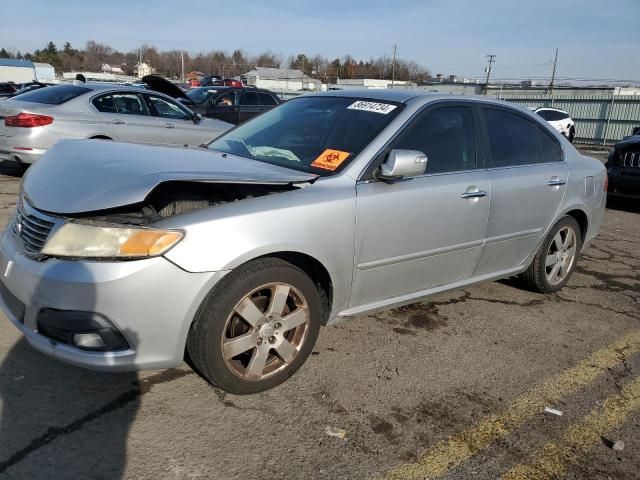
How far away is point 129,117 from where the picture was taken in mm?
8266

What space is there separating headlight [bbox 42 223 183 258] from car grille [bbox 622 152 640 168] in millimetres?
8164

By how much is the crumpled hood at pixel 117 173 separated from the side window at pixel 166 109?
222 inches

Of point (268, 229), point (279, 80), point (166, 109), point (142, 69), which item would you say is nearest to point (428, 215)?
point (268, 229)

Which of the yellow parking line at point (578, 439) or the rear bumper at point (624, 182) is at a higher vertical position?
the rear bumper at point (624, 182)

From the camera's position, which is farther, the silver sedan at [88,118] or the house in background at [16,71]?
the house in background at [16,71]

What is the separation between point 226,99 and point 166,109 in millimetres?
5742

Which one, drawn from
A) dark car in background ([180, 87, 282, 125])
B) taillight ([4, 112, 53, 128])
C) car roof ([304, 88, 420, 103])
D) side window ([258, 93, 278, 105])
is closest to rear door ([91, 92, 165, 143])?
taillight ([4, 112, 53, 128])

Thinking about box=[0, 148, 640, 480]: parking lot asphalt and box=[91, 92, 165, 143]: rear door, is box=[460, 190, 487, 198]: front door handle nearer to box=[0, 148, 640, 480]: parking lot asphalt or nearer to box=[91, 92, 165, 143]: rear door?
box=[0, 148, 640, 480]: parking lot asphalt

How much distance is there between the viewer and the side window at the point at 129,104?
8.29 metres

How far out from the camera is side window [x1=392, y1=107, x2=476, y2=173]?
3457 millimetres

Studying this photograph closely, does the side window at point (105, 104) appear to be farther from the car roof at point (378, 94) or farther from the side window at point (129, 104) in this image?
the car roof at point (378, 94)

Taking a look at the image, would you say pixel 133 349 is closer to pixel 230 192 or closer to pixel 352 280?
pixel 230 192

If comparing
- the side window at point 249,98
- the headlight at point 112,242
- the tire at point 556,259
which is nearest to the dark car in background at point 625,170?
the tire at point 556,259

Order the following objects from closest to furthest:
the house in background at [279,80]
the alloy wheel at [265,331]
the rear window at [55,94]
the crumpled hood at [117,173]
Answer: the crumpled hood at [117,173] < the alloy wheel at [265,331] < the rear window at [55,94] < the house in background at [279,80]
